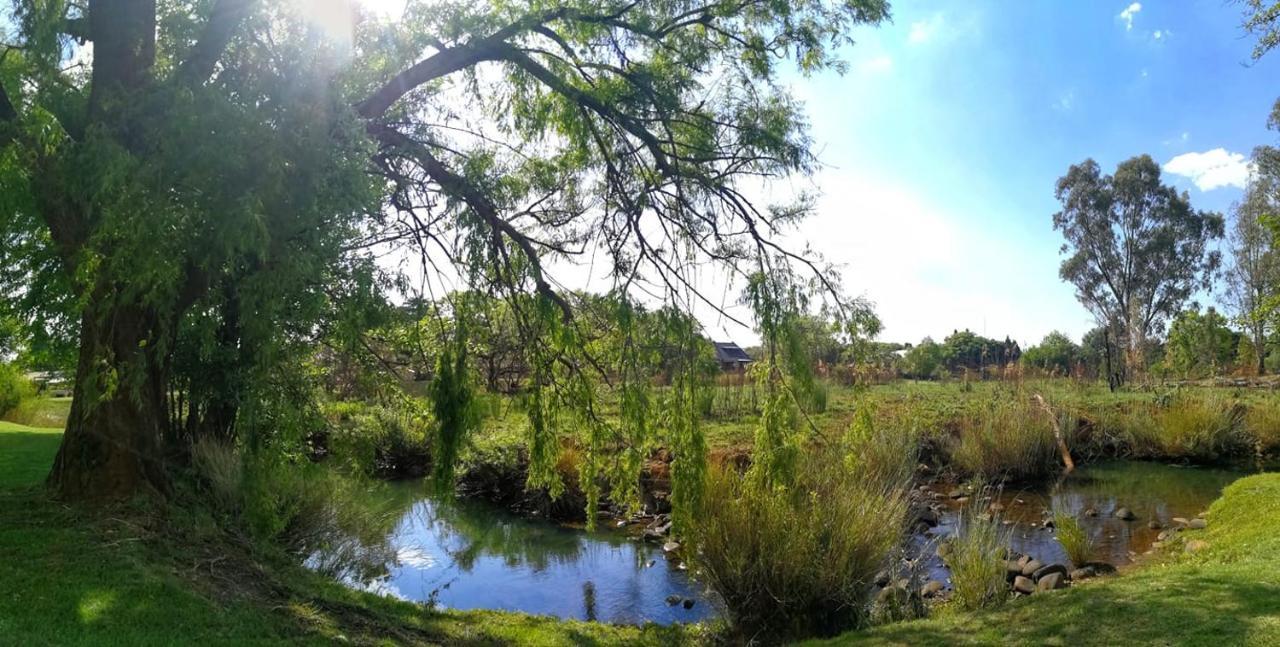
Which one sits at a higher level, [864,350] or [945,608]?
[864,350]

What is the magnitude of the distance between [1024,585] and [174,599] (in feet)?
24.6

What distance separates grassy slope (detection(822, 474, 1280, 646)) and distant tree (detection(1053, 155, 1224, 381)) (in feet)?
105

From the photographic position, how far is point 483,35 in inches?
289

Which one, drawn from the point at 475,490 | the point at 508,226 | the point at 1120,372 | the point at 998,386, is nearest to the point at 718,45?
the point at 508,226

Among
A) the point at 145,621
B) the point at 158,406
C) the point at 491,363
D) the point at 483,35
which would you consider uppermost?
the point at 483,35

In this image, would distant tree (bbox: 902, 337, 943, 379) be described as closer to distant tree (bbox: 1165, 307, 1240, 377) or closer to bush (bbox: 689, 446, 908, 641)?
distant tree (bbox: 1165, 307, 1240, 377)

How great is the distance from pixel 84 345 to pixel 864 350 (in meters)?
6.61

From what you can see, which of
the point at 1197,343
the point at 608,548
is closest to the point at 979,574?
the point at 608,548

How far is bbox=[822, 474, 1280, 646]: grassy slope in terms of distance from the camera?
15.9ft

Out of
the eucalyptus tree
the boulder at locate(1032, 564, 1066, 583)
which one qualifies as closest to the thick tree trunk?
the eucalyptus tree

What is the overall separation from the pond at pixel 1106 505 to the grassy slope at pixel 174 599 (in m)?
5.04

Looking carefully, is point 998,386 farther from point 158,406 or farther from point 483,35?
point 158,406

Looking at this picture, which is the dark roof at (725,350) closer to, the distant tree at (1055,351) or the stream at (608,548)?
the stream at (608,548)

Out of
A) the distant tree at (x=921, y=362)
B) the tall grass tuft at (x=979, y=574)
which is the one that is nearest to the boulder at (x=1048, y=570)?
the tall grass tuft at (x=979, y=574)
